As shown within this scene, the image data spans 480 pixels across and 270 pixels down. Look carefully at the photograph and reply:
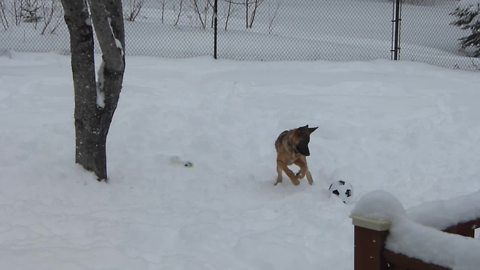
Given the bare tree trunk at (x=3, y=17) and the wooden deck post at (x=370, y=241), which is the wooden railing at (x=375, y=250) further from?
the bare tree trunk at (x=3, y=17)

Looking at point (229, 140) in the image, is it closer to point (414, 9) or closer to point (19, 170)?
point (19, 170)

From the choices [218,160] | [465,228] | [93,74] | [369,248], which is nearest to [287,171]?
[218,160]

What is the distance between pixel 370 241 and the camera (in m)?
2.58

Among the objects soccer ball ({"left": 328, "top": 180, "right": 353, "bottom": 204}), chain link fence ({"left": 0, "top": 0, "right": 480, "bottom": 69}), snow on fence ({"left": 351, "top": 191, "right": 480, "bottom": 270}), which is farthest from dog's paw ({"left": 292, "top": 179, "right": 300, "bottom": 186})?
chain link fence ({"left": 0, "top": 0, "right": 480, "bottom": 69})

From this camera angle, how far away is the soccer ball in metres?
6.23

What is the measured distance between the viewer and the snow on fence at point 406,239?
2287 millimetres

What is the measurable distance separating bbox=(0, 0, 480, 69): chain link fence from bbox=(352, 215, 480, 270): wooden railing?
1066 cm

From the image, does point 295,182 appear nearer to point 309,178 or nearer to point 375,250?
point 309,178

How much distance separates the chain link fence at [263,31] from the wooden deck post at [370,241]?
35.0 ft

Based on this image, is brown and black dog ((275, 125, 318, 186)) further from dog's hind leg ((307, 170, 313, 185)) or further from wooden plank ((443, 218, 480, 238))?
wooden plank ((443, 218, 480, 238))

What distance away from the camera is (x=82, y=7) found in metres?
6.05

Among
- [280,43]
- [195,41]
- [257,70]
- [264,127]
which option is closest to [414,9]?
[280,43]

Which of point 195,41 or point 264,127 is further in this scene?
point 195,41

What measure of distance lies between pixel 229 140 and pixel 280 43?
24.1ft
